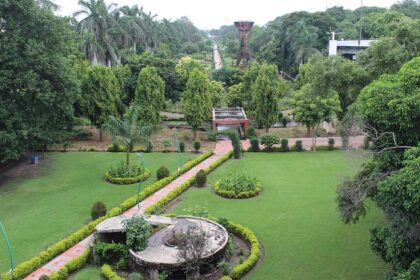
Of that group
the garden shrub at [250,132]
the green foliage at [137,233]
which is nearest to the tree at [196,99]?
the garden shrub at [250,132]

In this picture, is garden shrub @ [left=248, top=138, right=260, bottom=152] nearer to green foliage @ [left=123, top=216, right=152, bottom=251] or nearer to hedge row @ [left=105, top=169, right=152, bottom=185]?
hedge row @ [left=105, top=169, right=152, bottom=185]

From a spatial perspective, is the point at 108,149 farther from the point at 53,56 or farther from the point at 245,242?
the point at 245,242

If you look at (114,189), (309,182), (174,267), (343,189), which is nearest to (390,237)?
(343,189)

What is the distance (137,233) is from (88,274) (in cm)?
211

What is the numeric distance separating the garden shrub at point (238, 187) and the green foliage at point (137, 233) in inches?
280

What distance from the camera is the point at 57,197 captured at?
22922 millimetres

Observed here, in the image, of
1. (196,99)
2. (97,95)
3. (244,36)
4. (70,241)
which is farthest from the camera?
(244,36)

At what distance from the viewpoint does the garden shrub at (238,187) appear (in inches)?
890

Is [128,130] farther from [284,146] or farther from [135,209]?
[284,146]

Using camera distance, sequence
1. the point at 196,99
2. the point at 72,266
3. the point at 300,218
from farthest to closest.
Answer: the point at 196,99 < the point at 300,218 < the point at 72,266

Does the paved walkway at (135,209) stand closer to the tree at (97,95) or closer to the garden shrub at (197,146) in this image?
the garden shrub at (197,146)

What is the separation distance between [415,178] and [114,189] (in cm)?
1714

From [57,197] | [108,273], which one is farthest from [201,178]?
[108,273]

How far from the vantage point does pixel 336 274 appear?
49.1 feet
